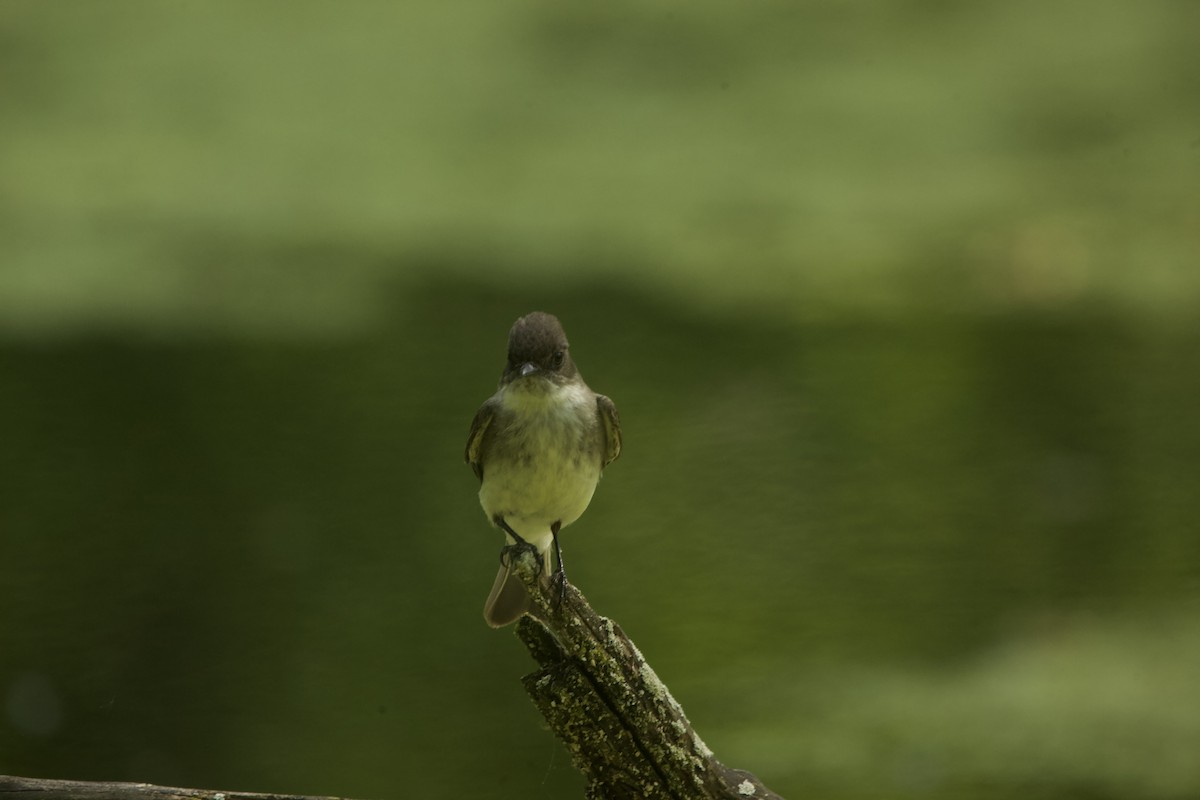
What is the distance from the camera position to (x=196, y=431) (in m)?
3.07

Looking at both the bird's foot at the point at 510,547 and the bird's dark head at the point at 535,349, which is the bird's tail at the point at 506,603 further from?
the bird's dark head at the point at 535,349

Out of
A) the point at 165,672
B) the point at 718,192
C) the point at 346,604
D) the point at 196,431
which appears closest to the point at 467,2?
the point at 718,192

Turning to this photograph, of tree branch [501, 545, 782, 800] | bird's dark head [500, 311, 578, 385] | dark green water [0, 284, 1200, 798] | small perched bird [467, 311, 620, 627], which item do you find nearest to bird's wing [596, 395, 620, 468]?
small perched bird [467, 311, 620, 627]

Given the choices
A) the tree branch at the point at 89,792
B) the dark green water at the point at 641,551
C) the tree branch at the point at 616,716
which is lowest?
the tree branch at the point at 89,792

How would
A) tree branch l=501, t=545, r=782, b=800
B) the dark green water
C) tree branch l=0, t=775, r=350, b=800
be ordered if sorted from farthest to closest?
1. the dark green water
2. tree branch l=501, t=545, r=782, b=800
3. tree branch l=0, t=775, r=350, b=800

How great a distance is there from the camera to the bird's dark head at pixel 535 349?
87.7 inches

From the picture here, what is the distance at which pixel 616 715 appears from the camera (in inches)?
77.5

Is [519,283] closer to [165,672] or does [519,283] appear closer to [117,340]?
[117,340]

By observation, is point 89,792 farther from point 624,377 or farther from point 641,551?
point 624,377

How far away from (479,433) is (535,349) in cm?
20

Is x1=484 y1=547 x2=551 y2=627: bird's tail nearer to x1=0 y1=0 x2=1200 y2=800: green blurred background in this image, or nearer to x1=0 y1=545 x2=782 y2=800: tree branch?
x1=0 y1=545 x2=782 y2=800: tree branch

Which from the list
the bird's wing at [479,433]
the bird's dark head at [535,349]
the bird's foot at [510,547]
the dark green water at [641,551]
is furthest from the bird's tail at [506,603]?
the dark green water at [641,551]

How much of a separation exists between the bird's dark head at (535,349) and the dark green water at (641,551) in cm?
86

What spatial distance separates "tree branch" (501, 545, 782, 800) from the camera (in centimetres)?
195
